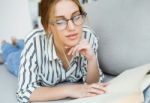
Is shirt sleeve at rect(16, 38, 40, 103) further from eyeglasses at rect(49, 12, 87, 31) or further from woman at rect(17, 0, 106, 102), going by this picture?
eyeglasses at rect(49, 12, 87, 31)

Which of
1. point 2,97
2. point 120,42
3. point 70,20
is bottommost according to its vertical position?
point 2,97

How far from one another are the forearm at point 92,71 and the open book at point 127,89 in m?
0.14

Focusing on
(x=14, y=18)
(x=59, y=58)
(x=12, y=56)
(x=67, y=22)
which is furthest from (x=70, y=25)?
(x=14, y=18)

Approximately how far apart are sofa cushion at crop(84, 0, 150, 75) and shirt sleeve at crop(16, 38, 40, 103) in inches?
10.3

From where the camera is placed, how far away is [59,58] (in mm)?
978

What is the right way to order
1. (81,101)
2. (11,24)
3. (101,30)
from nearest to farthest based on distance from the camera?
(81,101), (101,30), (11,24)

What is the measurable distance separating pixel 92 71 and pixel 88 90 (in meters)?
0.17

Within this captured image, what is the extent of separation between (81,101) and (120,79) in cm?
14

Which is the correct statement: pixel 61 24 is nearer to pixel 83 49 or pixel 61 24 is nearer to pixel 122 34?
pixel 83 49

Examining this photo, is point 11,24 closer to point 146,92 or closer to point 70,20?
point 70,20

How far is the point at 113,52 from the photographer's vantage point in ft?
3.37

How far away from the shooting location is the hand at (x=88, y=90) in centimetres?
82

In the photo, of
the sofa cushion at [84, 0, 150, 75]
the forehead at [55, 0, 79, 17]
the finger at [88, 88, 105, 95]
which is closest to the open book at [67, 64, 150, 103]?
the finger at [88, 88, 105, 95]

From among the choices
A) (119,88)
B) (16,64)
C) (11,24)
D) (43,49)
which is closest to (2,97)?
(43,49)
